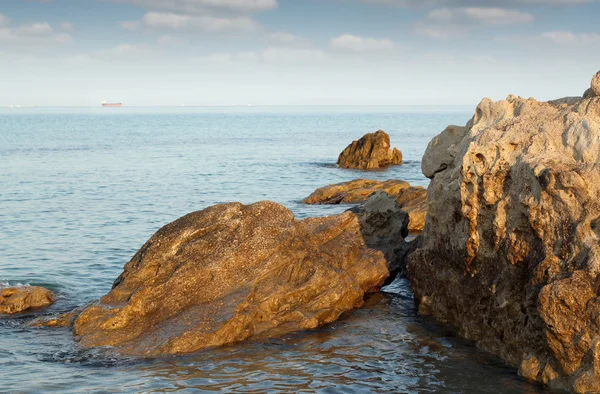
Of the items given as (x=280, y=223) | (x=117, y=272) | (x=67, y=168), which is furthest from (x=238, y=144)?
(x=280, y=223)

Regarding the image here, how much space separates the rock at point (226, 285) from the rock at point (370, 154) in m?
39.0

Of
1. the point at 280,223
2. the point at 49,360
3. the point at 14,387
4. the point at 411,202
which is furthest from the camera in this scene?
the point at 411,202

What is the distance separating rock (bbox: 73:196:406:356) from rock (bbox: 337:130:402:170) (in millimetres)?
39030

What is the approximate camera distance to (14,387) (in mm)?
13133

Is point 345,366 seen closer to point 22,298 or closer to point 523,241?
point 523,241

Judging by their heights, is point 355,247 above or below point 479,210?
below

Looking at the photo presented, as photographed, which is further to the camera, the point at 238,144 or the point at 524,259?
the point at 238,144

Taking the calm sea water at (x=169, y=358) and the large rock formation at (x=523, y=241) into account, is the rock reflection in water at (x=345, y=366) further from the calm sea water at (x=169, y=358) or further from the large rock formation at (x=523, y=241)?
the large rock formation at (x=523, y=241)

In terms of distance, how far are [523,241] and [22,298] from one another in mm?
12232

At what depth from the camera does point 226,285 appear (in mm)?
15555

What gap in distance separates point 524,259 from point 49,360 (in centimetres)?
944

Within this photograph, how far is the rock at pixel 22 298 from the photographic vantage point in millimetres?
17859

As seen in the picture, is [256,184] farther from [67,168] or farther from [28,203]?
[67,168]

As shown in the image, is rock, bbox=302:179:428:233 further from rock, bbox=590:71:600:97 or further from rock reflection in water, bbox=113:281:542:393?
rock, bbox=590:71:600:97
